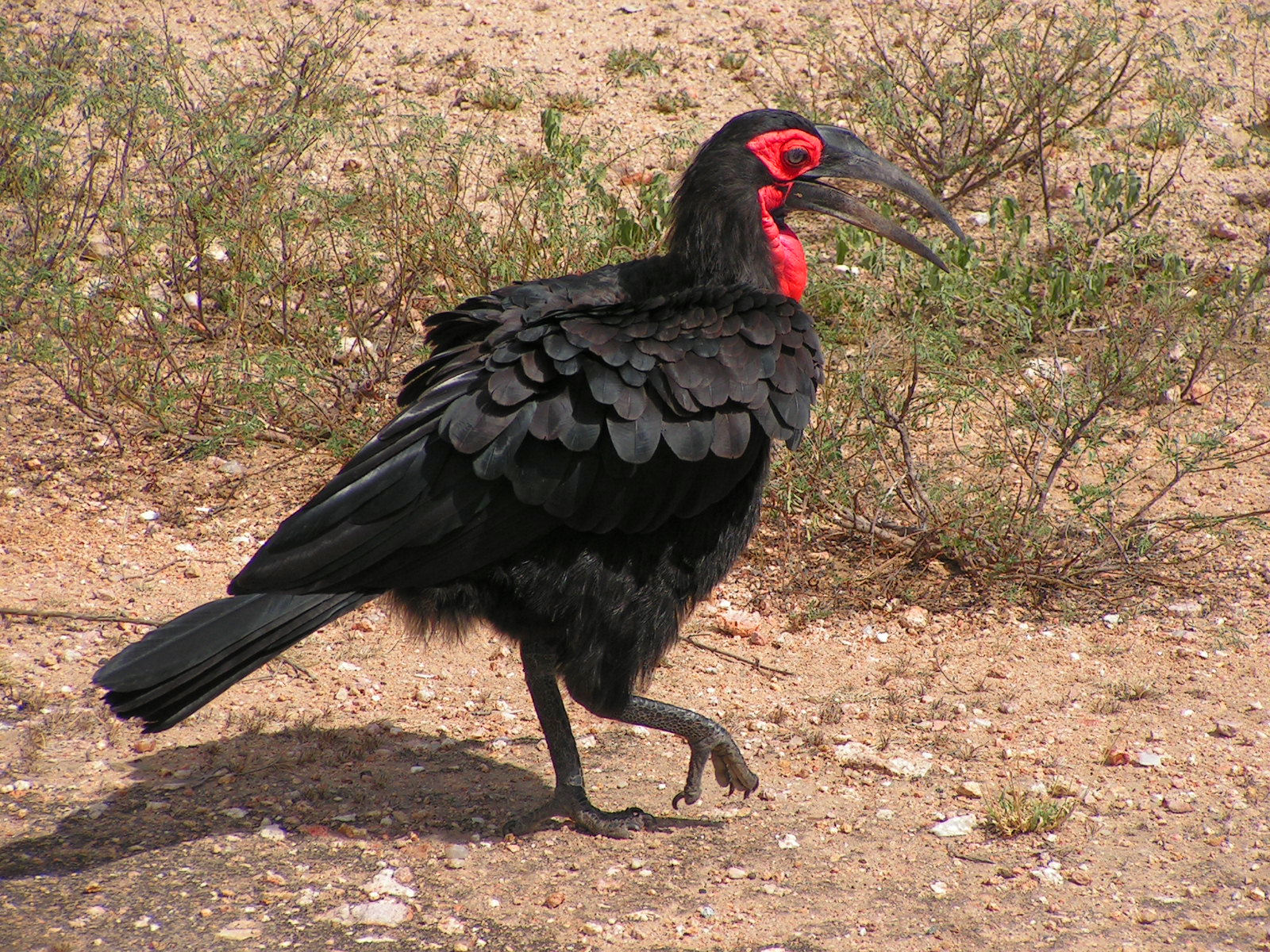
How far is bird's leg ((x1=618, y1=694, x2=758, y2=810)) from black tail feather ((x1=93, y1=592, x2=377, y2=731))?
854 mm

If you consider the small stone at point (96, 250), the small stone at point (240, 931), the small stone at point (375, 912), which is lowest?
the small stone at point (240, 931)

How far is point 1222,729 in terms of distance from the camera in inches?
148

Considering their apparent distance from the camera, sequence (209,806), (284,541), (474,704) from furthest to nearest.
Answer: (474,704) < (209,806) < (284,541)

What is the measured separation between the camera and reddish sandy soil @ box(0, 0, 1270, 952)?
3.04 m

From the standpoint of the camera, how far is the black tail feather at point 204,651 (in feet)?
10.0

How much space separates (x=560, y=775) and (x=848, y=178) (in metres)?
1.99

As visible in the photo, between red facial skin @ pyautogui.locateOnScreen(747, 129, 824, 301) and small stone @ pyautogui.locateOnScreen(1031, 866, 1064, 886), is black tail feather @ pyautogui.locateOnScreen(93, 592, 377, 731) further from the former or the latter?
small stone @ pyautogui.locateOnScreen(1031, 866, 1064, 886)

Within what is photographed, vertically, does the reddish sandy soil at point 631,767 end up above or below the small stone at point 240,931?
above

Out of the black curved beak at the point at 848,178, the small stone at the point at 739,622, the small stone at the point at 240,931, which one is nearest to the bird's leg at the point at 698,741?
the small stone at the point at 739,622

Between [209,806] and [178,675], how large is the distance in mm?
646

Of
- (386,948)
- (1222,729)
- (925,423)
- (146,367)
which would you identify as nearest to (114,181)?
(146,367)

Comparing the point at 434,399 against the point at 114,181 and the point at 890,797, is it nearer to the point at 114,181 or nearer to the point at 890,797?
the point at 890,797

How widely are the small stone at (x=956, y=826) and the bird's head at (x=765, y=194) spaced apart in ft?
5.16

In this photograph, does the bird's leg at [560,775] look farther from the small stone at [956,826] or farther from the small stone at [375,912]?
the small stone at [956,826]
